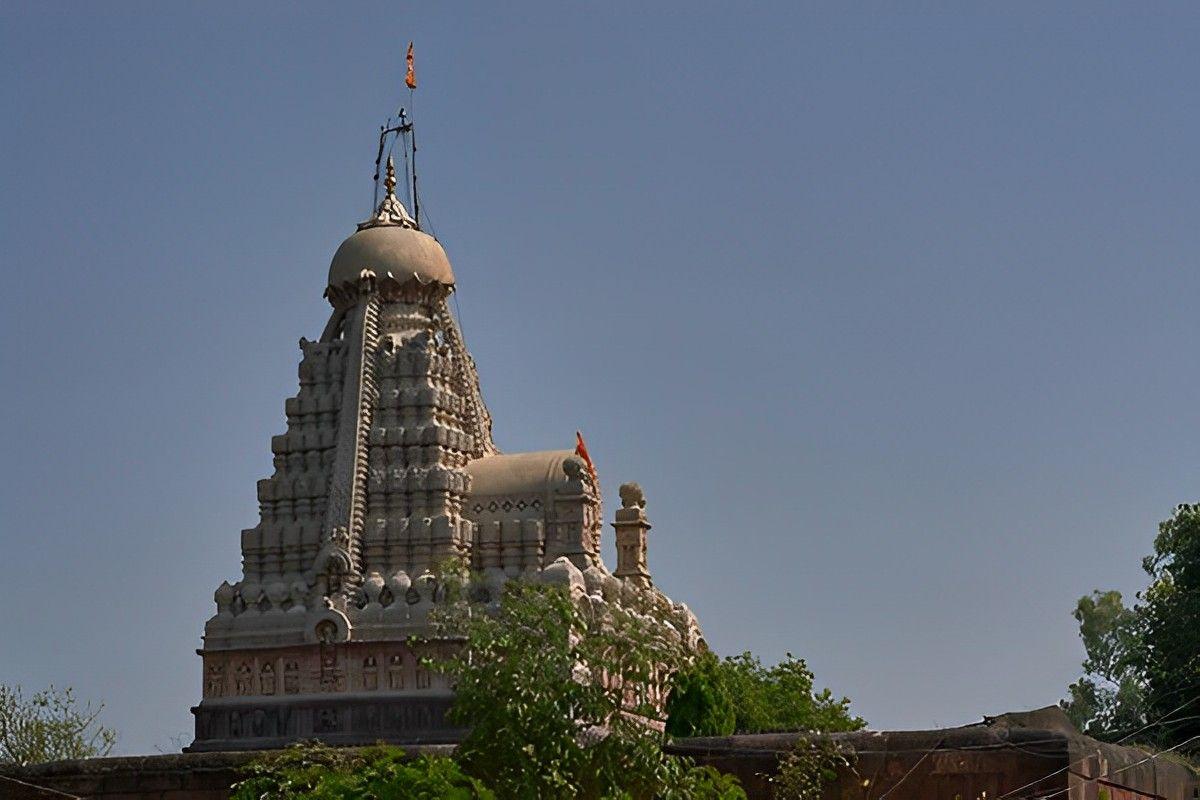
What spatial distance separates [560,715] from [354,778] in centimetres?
212

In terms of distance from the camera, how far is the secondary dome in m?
58.9

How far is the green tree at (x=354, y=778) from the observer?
1997 cm

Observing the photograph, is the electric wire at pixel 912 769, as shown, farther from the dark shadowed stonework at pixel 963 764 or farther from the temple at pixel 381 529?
the temple at pixel 381 529

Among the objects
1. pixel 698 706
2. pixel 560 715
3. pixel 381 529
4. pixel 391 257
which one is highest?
pixel 391 257

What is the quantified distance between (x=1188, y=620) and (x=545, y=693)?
106ft

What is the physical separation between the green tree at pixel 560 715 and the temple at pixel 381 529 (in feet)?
88.5

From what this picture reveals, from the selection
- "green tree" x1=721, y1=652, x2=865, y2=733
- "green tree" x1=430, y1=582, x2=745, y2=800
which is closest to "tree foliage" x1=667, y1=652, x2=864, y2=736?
"green tree" x1=721, y1=652, x2=865, y2=733

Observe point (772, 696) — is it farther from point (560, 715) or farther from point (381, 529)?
point (560, 715)

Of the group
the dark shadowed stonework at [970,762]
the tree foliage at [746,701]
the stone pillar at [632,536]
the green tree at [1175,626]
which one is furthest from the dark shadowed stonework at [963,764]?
the stone pillar at [632,536]

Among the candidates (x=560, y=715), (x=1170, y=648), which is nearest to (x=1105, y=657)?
(x=1170, y=648)

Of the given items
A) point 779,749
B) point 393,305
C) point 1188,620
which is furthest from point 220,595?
point 779,749

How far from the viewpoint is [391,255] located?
59.1 m

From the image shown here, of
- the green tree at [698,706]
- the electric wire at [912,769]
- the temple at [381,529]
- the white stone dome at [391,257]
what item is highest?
the white stone dome at [391,257]

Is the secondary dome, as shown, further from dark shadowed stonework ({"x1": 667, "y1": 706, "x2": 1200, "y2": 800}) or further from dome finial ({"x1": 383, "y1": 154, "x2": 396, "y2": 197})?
dark shadowed stonework ({"x1": 667, "y1": 706, "x2": 1200, "y2": 800})
